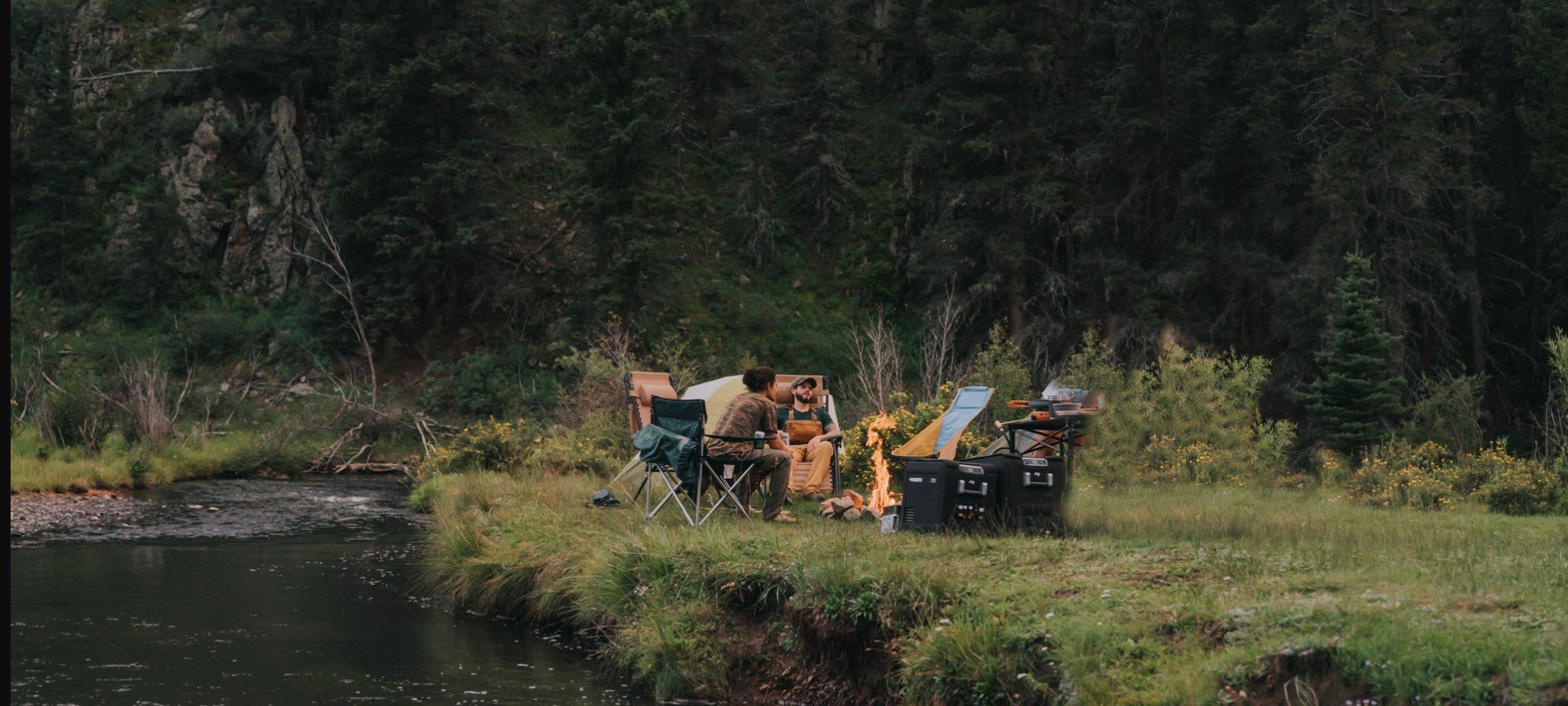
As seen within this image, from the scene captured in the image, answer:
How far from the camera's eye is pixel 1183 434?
17812mm

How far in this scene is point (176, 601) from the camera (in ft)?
37.0

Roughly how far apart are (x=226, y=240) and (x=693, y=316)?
11237 millimetres

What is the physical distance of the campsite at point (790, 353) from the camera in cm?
771

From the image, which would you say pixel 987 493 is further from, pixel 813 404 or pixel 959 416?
pixel 813 404

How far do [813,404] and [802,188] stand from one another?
2117cm

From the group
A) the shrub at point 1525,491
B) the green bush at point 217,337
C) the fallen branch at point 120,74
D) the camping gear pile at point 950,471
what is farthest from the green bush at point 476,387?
the shrub at point 1525,491

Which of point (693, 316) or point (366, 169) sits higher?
point (366, 169)

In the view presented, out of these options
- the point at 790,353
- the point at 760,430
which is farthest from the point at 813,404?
the point at 790,353

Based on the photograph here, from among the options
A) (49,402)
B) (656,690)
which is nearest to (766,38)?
(49,402)

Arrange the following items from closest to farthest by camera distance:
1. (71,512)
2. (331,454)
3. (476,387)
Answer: (71,512), (331,454), (476,387)

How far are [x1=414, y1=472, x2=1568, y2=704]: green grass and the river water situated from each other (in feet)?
1.79

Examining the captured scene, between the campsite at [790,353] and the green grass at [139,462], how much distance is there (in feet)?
0.37

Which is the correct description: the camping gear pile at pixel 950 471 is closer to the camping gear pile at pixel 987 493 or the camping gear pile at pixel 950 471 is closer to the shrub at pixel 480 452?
the camping gear pile at pixel 987 493

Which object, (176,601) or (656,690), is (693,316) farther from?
(656,690)
